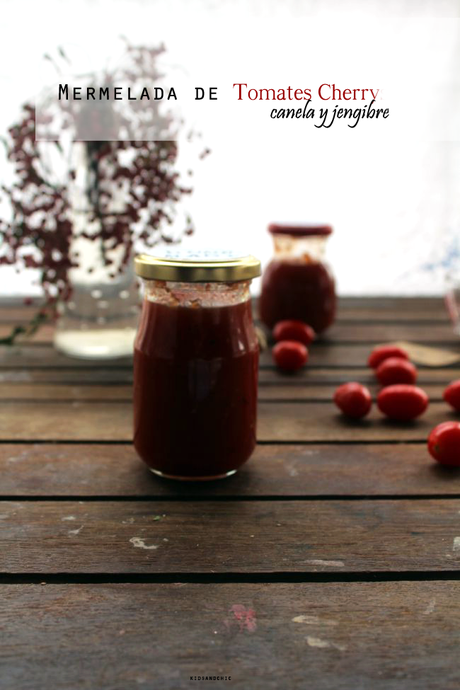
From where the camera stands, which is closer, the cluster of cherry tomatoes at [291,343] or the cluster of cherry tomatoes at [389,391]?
the cluster of cherry tomatoes at [389,391]

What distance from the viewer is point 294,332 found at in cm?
145

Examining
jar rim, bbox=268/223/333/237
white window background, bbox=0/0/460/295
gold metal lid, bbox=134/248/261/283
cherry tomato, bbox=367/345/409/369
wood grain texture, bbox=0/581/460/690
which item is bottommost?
wood grain texture, bbox=0/581/460/690

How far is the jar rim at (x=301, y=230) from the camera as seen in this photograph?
1.49 metres

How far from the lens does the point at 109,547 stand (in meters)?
0.69

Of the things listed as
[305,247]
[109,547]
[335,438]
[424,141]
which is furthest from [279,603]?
[424,141]

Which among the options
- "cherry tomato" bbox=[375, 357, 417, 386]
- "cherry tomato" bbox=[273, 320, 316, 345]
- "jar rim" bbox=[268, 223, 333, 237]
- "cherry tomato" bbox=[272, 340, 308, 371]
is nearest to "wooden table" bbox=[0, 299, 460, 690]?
"cherry tomato" bbox=[375, 357, 417, 386]

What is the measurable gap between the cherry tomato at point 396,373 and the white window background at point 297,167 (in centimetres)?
79

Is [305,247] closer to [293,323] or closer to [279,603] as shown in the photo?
[293,323]

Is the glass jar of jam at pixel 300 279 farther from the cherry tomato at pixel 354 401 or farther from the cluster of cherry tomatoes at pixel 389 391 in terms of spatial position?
Result: the cherry tomato at pixel 354 401

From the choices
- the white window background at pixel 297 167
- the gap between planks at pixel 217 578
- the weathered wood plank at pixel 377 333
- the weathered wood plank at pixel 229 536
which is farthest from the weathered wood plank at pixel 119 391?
the white window background at pixel 297 167

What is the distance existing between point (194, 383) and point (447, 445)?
1.04 feet

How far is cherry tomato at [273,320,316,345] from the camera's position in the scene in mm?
1445

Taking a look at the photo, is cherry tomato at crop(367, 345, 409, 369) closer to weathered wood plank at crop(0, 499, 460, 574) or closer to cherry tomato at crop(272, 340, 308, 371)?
cherry tomato at crop(272, 340, 308, 371)

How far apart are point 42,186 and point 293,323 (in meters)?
0.53
